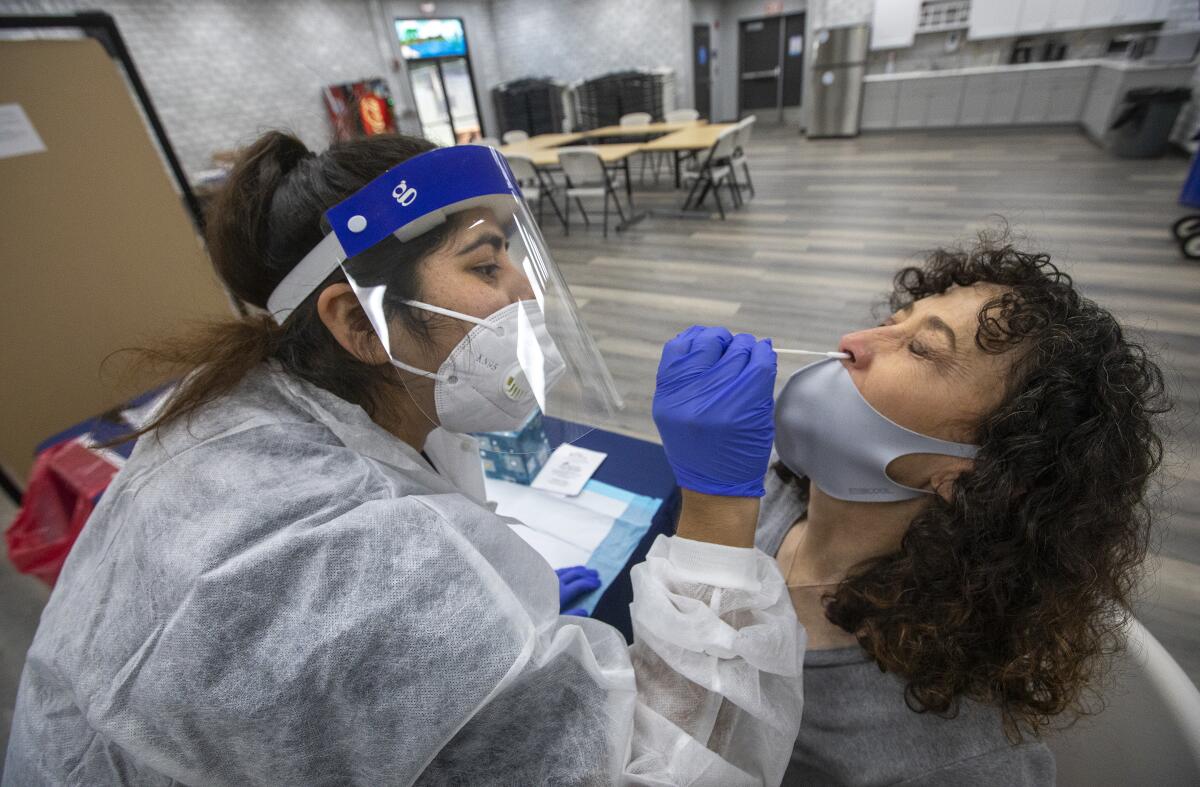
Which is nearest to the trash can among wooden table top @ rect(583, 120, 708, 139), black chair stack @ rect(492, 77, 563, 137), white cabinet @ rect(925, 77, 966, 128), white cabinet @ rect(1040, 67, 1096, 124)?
white cabinet @ rect(1040, 67, 1096, 124)

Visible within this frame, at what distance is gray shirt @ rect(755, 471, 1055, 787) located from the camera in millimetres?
719

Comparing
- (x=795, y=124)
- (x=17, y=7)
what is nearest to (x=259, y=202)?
(x=17, y=7)

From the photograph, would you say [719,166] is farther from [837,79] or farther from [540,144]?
[837,79]

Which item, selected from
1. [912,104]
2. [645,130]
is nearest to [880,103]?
[912,104]

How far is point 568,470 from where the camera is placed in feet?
4.44

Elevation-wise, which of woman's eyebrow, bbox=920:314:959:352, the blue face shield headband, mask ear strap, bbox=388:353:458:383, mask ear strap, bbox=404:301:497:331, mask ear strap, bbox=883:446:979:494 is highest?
the blue face shield headband

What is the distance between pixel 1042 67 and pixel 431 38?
9.25 m

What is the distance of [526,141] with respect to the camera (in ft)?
23.9

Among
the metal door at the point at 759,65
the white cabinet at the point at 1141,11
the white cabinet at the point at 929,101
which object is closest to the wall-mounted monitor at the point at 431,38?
the metal door at the point at 759,65

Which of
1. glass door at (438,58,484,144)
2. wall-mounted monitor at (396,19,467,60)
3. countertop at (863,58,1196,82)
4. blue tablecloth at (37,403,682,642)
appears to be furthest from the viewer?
glass door at (438,58,484,144)

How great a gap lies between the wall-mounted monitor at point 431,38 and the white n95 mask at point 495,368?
1028 centimetres

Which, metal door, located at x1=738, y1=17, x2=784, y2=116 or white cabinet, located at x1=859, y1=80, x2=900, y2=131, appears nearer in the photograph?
white cabinet, located at x1=859, y1=80, x2=900, y2=131

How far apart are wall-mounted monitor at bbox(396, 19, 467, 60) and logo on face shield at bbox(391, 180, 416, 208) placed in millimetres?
10188

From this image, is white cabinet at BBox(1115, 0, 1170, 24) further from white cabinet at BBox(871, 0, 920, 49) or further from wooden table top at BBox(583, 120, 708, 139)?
wooden table top at BBox(583, 120, 708, 139)
